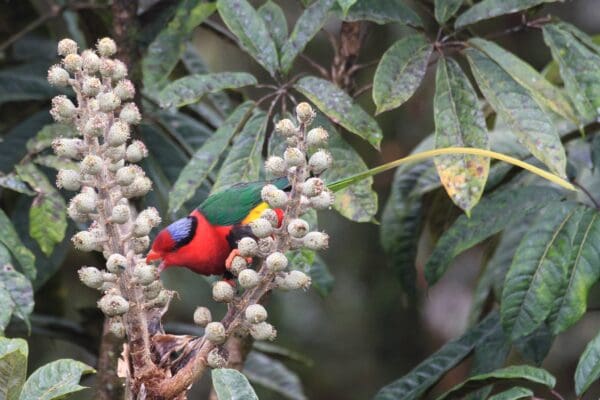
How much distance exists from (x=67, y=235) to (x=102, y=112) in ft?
2.92

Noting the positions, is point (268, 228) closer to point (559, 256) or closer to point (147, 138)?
point (559, 256)

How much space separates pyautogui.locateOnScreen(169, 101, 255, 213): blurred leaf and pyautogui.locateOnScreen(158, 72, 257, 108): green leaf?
52 millimetres

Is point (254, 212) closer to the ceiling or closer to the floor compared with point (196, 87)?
closer to the floor

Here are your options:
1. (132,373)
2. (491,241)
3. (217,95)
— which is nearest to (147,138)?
(217,95)

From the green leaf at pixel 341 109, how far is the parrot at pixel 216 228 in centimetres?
16

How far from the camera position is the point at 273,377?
7.77 feet

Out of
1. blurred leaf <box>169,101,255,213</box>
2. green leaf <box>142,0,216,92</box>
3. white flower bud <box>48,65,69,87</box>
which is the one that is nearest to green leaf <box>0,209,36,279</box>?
blurred leaf <box>169,101,255,213</box>

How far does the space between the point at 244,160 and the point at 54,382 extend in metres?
0.53

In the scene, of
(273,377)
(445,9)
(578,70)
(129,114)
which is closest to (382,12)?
(445,9)

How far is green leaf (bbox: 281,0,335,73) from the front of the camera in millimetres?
Result: 1639

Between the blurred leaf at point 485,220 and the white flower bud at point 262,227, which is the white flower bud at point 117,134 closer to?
the white flower bud at point 262,227

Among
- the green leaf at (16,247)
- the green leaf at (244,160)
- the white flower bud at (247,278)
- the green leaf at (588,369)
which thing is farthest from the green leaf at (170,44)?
the green leaf at (588,369)

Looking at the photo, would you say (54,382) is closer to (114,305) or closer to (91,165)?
(114,305)

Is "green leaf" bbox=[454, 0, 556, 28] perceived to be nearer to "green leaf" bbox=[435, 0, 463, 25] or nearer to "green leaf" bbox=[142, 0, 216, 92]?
"green leaf" bbox=[435, 0, 463, 25]
